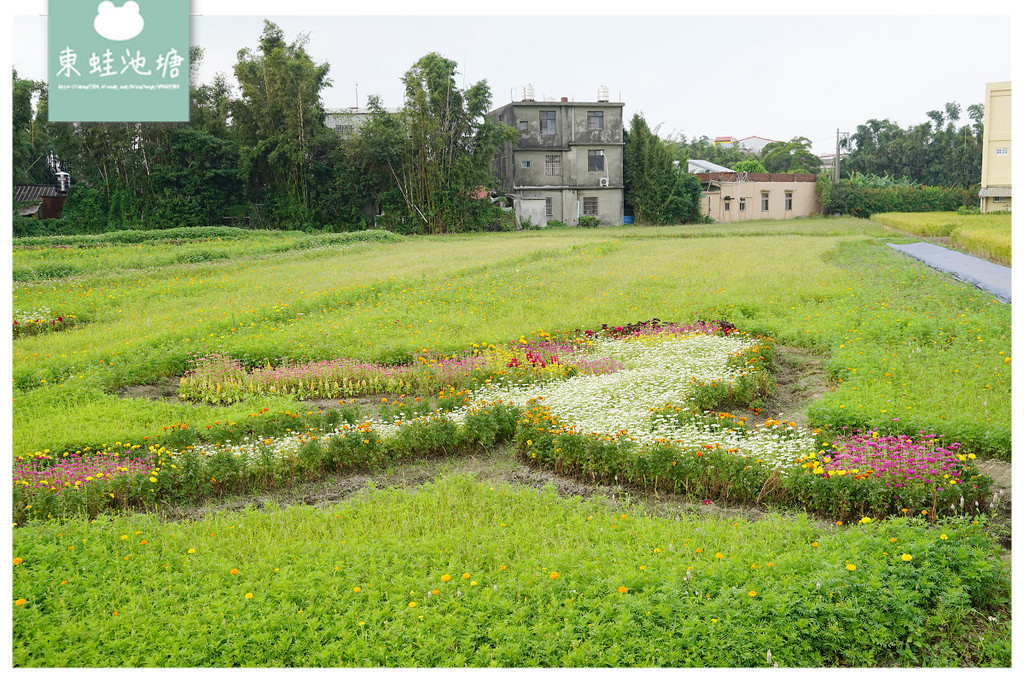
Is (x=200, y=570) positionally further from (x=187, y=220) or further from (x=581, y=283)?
(x=187, y=220)

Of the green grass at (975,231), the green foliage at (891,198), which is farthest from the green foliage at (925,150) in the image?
the green grass at (975,231)

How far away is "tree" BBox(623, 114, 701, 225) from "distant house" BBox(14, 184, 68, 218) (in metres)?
24.3

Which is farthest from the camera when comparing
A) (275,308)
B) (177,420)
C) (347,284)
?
(347,284)

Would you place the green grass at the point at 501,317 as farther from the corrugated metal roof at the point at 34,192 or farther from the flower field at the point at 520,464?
the corrugated metal roof at the point at 34,192

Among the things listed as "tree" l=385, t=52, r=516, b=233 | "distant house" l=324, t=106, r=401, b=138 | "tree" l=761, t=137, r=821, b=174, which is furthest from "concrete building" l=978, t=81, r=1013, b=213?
"tree" l=761, t=137, r=821, b=174

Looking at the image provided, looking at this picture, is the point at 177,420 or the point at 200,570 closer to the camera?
the point at 200,570

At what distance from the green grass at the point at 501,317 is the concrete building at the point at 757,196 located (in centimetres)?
2477

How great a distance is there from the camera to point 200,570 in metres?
4.37

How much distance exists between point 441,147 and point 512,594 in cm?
3024

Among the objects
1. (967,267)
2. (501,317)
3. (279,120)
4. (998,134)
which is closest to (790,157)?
(279,120)

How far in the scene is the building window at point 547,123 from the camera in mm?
37156

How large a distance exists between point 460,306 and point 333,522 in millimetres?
7733

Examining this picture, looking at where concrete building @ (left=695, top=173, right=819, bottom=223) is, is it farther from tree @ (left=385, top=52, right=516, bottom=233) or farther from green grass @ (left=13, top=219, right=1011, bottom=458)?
green grass @ (left=13, top=219, right=1011, bottom=458)

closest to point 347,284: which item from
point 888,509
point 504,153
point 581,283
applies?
point 581,283
